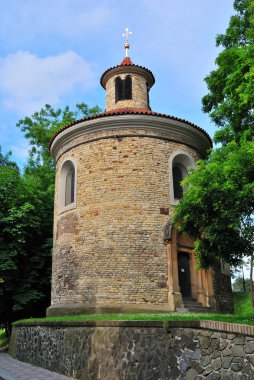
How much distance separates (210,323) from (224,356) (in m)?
0.53

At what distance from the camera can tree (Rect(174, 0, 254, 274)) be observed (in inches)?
314

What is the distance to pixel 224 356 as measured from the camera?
5.79m

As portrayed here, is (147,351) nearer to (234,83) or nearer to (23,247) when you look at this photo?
(234,83)

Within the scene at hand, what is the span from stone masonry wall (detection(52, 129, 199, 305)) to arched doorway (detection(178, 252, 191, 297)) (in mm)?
1090

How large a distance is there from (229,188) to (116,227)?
618 cm

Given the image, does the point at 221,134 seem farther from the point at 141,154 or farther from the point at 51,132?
the point at 51,132

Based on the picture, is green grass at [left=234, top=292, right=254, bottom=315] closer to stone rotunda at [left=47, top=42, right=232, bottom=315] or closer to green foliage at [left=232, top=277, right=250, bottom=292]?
stone rotunda at [left=47, top=42, right=232, bottom=315]

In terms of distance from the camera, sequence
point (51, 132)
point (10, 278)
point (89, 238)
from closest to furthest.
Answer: point (89, 238), point (10, 278), point (51, 132)

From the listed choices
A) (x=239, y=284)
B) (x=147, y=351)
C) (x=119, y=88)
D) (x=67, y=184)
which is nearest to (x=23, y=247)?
(x=67, y=184)

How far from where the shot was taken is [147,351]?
7305mm

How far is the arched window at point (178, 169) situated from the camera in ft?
48.3

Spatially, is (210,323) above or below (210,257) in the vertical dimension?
below

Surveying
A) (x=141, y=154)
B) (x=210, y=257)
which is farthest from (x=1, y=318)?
(x=210, y=257)

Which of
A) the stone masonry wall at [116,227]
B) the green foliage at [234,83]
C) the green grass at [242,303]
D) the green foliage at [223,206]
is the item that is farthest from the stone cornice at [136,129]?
the green grass at [242,303]
